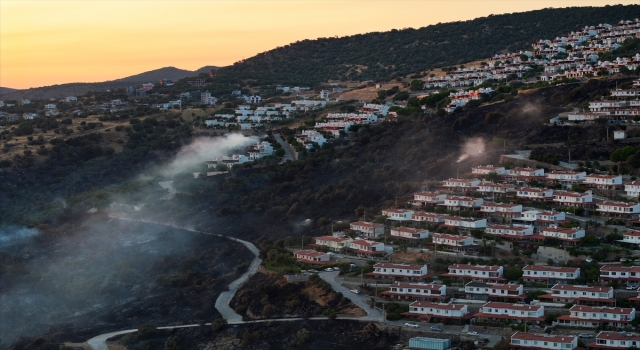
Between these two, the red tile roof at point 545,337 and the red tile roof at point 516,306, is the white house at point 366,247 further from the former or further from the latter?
the red tile roof at point 545,337

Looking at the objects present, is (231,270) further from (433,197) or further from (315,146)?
(315,146)

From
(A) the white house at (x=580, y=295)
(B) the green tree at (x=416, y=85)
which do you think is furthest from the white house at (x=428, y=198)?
(B) the green tree at (x=416, y=85)

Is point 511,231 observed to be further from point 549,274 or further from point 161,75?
point 161,75

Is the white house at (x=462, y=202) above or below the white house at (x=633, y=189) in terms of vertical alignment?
below

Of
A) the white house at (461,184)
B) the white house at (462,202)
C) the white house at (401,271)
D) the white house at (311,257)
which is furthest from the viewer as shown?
the white house at (461,184)

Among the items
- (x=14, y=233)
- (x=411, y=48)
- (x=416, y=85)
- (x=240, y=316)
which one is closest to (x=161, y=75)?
(x=411, y=48)
